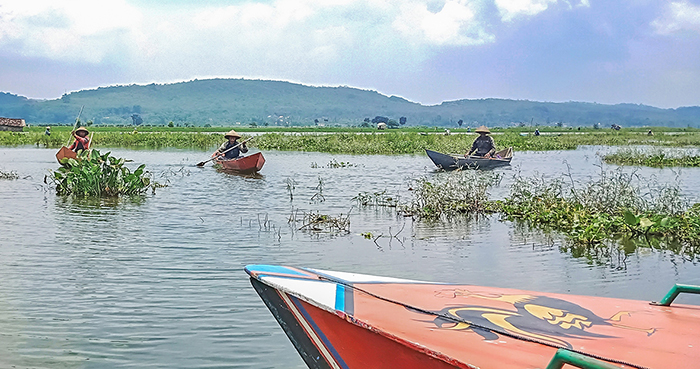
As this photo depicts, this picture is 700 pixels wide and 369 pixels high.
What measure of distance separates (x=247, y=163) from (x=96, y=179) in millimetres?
6637

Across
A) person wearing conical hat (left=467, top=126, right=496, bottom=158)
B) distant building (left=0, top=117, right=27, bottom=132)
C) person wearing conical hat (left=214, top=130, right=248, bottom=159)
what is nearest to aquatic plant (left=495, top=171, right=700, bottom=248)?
person wearing conical hat (left=467, top=126, right=496, bottom=158)

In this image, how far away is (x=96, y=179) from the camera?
14336 mm

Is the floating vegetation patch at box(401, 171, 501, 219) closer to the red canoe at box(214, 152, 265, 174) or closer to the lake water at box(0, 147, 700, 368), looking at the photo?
the lake water at box(0, 147, 700, 368)

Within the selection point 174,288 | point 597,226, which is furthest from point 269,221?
point 597,226

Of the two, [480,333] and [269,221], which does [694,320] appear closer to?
[480,333]

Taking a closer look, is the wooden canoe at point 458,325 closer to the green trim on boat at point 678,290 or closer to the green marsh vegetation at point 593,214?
the green trim on boat at point 678,290

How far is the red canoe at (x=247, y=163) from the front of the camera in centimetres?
2042

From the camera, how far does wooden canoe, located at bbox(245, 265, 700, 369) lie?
339 cm

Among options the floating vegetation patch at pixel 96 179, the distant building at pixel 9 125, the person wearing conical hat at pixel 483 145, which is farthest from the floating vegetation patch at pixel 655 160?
the distant building at pixel 9 125

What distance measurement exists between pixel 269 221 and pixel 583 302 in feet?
26.9

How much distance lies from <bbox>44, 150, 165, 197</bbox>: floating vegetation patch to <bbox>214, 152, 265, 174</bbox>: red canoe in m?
5.62

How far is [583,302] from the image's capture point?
4422 mm

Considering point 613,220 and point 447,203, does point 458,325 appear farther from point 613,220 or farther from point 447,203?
point 447,203

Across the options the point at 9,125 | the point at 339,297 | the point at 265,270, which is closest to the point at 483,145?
the point at 265,270
